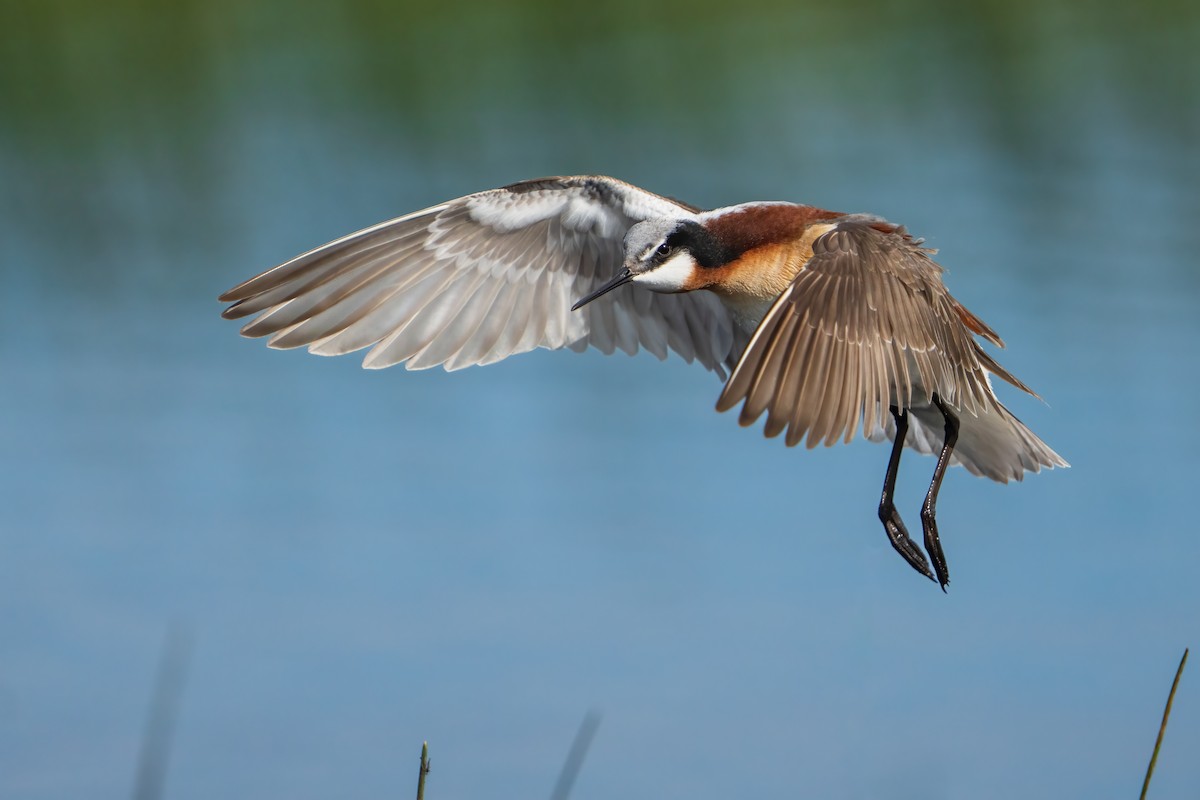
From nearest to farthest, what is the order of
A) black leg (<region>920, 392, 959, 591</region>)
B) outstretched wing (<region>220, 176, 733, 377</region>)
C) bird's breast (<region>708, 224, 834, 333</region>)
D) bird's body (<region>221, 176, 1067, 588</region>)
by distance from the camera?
1. bird's body (<region>221, 176, 1067, 588</region>)
2. black leg (<region>920, 392, 959, 591</region>)
3. bird's breast (<region>708, 224, 834, 333</region>)
4. outstretched wing (<region>220, 176, 733, 377</region>)

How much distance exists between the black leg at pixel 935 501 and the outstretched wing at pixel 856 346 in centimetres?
25

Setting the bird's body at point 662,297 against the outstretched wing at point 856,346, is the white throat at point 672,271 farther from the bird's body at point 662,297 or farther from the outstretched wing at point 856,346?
the outstretched wing at point 856,346

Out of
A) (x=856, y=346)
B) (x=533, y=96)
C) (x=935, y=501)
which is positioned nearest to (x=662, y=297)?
(x=935, y=501)

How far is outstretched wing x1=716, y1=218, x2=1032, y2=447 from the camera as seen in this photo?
17.6 feet

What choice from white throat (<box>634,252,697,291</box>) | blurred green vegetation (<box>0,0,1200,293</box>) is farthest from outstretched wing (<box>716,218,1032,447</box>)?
blurred green vegetation (<box>0,0,1200,293</box>)

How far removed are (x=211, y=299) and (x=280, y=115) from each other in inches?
141

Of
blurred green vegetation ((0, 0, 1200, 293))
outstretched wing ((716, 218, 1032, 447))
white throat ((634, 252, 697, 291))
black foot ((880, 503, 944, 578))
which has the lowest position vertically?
black foot ((880, 503, 944, 578))

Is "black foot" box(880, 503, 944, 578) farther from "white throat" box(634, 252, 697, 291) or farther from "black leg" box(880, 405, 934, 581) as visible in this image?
"white throat" box(634, 252, 697, 291)

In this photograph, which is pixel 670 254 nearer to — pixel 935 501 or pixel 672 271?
pixel 672 271

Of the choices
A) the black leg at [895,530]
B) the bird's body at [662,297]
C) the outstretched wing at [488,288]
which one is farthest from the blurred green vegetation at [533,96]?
the black leg at [895,530]

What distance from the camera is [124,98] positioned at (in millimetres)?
14953

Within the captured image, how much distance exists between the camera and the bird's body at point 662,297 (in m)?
5.94

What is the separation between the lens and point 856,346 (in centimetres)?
572

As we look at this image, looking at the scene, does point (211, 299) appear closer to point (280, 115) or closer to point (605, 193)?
point (280, 115)
